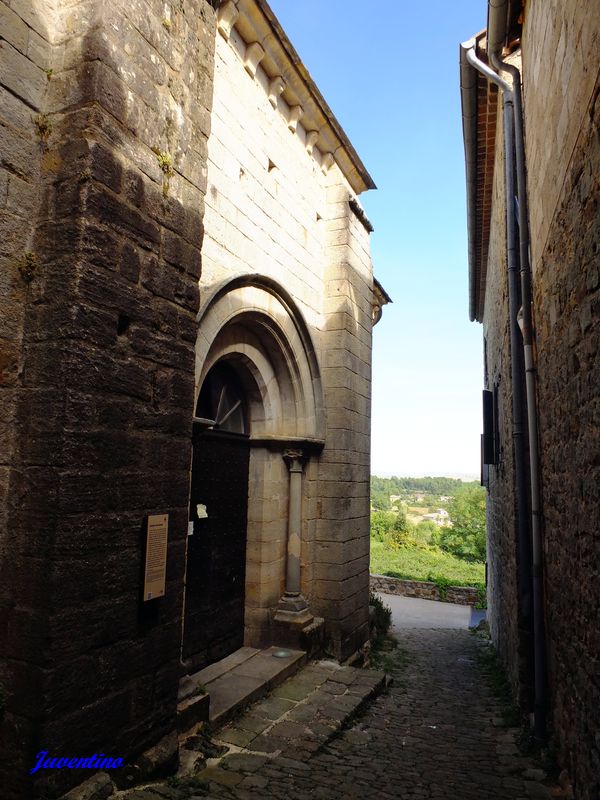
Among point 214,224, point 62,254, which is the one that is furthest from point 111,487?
point 214,224

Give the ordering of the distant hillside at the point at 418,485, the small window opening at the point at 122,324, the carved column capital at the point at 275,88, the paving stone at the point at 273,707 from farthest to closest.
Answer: the distant hillside at the point at 418,485 < the carved column capital at the point at 275,88 < the paving stone at the point at 273,707 < the small window opening at the point at 122,324

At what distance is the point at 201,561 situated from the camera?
523 cm

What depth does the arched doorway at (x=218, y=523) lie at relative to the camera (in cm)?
512

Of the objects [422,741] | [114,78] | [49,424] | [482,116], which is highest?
[482,116]

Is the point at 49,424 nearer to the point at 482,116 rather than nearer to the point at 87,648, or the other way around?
the point at 87,648

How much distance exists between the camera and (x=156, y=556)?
3.14 metres

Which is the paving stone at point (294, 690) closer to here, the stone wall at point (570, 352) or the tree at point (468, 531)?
the stone wall at point (570, 352)

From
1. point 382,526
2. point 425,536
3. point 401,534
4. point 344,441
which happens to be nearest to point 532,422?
point 344,441

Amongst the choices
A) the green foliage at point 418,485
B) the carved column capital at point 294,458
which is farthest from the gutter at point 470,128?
the green foliage at point 418,485

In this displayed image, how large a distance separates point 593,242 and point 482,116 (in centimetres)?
555

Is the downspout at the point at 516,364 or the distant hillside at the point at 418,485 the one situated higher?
the downspout at the point at 516,364

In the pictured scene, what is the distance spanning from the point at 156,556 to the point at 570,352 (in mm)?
2678

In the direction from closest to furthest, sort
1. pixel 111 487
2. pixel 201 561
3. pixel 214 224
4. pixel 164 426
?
pixel 111 487 → pixel 164 426 → pixel 214 224 → pixel 201 561
